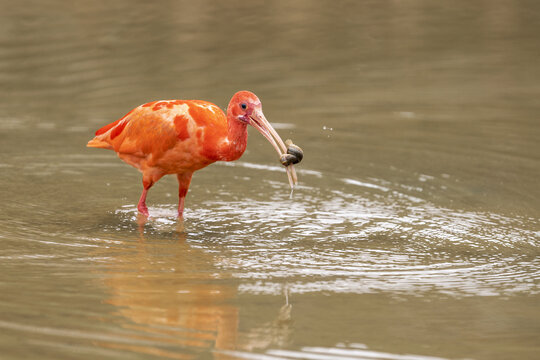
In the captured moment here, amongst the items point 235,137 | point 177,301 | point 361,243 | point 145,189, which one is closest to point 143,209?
point 145,189

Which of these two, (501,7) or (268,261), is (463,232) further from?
(501,7)

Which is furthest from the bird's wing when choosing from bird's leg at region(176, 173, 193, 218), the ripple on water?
the ripple on water

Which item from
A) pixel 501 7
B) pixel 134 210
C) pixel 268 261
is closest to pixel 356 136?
pixel 134 210

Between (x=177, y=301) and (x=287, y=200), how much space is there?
2.64 meters

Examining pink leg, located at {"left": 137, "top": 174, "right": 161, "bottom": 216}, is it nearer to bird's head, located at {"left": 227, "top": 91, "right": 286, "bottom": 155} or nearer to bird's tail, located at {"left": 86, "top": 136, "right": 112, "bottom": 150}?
bird's tail, located at {"left": 86, "top": 136, "right": 112, "bottom": 150}

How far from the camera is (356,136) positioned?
10469 mm

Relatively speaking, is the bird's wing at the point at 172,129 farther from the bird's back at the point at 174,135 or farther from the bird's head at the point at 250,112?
the bird's head at the point at 250,112

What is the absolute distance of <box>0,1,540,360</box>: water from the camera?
217 inches

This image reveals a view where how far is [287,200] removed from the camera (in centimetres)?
843

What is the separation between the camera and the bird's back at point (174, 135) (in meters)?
7.44

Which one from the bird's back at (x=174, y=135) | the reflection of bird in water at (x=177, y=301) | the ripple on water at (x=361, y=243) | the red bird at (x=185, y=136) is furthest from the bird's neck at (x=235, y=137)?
the reflection of bird in water at (x=177, y=301)

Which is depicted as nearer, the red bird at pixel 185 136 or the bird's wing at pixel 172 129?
the red bird at pixel 185 136

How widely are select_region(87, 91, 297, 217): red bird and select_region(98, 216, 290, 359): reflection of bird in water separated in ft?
2.07

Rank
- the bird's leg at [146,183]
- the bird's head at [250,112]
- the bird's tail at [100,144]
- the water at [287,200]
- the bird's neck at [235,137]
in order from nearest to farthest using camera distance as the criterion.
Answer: the water at [287,200], the bird's head at [250,112], the bird's neck at [235,137], the bird's leg at [146,183], the bird's tail at [100,144]
